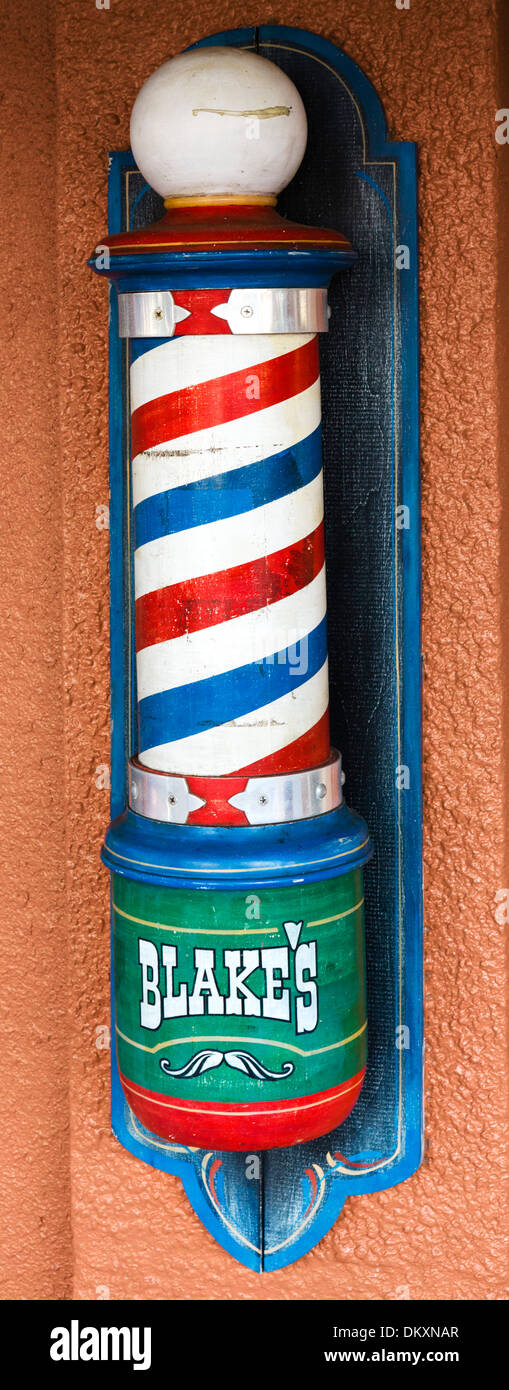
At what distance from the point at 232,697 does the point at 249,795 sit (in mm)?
103

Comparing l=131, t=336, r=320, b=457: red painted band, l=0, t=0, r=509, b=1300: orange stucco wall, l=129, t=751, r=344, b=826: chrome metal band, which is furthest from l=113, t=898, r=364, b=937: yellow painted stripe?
l=131, t=336, r=320, b=457: red painted band

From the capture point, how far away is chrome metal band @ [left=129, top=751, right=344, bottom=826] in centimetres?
154

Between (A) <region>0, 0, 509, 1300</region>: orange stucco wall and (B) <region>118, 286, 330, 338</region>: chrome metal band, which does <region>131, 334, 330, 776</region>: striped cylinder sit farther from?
(A) <region>0, 0, 509, 1300</region>: orange stucco wall

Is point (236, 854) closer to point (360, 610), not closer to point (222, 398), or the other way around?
point (360, 610)

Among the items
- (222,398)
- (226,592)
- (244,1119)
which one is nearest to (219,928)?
(244,1119)

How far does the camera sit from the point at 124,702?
1.76 metres

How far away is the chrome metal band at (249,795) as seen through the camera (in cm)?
154

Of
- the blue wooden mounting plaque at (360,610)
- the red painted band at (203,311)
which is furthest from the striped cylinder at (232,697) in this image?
the blue wooden mounting plaque at (360,610)

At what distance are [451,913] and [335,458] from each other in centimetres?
54

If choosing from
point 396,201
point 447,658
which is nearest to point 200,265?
point 396,201

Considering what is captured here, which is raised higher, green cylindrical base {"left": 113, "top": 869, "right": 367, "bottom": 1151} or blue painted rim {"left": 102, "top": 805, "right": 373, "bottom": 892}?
blue painted rim {"left": 102, "top": 805, "right": 373, "bottom": 892}

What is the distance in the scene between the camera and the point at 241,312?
1.50 m

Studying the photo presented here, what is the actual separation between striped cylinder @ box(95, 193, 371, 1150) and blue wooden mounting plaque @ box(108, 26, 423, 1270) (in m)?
0.13

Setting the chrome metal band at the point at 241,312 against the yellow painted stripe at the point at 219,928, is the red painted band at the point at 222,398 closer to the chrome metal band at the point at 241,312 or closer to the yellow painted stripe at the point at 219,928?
the chrome metal band at the point at 241,312
